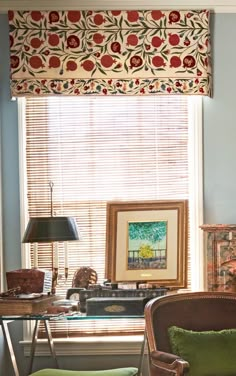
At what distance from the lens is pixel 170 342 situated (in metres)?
3.58

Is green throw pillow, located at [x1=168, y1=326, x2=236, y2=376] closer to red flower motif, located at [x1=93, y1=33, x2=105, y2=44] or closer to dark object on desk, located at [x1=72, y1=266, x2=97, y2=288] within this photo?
dark object on desk, located at [x1=72, y1=266, x2=97, y2=288]

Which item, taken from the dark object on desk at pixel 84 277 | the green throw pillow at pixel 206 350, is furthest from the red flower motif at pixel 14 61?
the green throw pillow at pixel 206 350

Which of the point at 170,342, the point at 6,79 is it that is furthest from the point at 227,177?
the point at 6,79

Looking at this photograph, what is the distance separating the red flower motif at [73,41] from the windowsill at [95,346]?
1.93 m

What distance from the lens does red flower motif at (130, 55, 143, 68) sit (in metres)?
4.36

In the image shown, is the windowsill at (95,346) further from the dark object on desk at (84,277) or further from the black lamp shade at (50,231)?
the black lamp shade at (50,231)

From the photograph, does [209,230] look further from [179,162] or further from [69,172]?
[69,172]

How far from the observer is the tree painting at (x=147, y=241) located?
425 centimetres

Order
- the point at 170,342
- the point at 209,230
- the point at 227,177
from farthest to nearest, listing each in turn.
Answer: the point at 227,177 → the point at 209,230 → the point at 170,342

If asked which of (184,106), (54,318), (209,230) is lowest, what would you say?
(54,318)

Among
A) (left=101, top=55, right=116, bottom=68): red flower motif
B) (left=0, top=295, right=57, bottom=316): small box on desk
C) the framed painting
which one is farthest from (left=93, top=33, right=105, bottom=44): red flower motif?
(left=0, top=295, right=57, bottom=316): small box on desk

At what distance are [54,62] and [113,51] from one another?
15.4 inches

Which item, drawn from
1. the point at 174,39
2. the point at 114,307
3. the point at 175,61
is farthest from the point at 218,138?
the point at 114,307

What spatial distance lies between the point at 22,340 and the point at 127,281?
2.73ft
